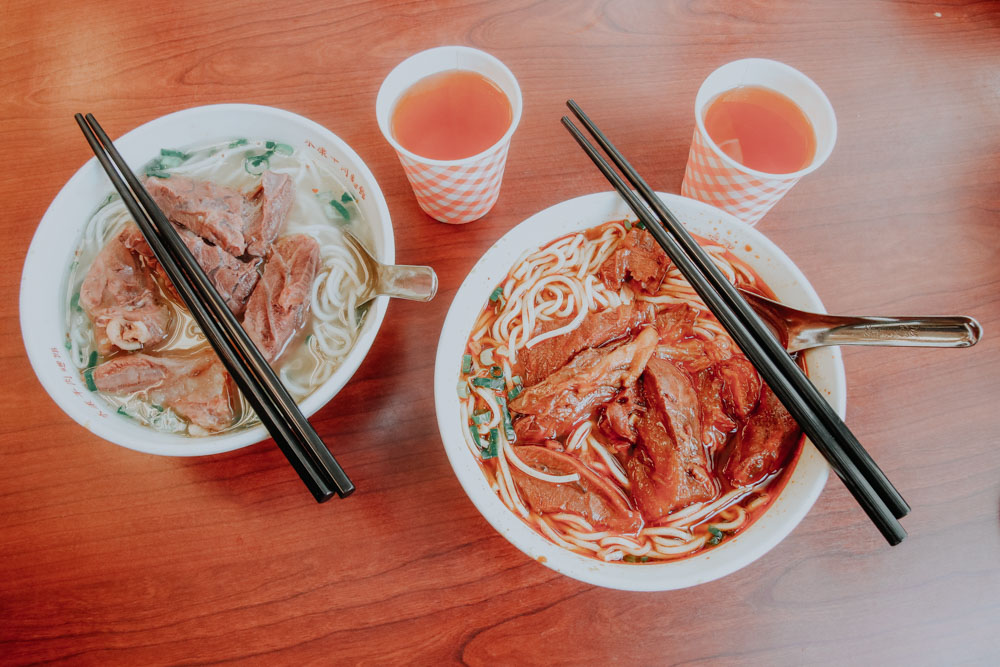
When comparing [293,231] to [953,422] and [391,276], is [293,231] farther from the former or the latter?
[953,422]

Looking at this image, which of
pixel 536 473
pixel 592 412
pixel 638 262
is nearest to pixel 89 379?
pixel 536 473

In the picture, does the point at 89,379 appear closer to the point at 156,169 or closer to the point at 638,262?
the point at 156,169

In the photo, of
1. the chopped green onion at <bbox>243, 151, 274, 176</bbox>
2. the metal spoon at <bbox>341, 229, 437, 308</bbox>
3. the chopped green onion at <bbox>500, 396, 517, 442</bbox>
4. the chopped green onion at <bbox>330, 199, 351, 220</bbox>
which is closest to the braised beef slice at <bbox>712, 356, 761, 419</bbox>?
the chopped green onion at <bbox>500, 396, 517, 442</bbox>

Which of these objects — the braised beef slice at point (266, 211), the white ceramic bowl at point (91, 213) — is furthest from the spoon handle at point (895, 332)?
the braised beef slice at point (266, 211)

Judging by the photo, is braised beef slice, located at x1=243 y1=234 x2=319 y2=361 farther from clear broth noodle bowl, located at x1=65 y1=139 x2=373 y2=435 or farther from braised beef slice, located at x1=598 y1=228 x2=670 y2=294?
braised beef slice, located at x1=598 y1=228 x2=670 y2=294

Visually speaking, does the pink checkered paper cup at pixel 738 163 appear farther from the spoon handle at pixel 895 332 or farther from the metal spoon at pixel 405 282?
the metal spoon at pixel 405 282

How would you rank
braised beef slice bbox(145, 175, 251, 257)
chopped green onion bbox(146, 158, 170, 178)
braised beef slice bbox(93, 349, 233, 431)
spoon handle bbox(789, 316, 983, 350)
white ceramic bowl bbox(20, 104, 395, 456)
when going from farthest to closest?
chopped green onion bbox(146, 158, 170, 178), braised beef slice bbox(145, 175, 251, 257), braised beef slice bbox(93, 349, 233, 431), white ceramic bowl bbox(20, 104, 395, 456), spoon handle bbox(789, 316, 983, 350)

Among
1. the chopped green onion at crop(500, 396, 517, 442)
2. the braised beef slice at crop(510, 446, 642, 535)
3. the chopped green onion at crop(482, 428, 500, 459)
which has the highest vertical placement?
the chopped green onion at crop(500, 396, 517, 442)
